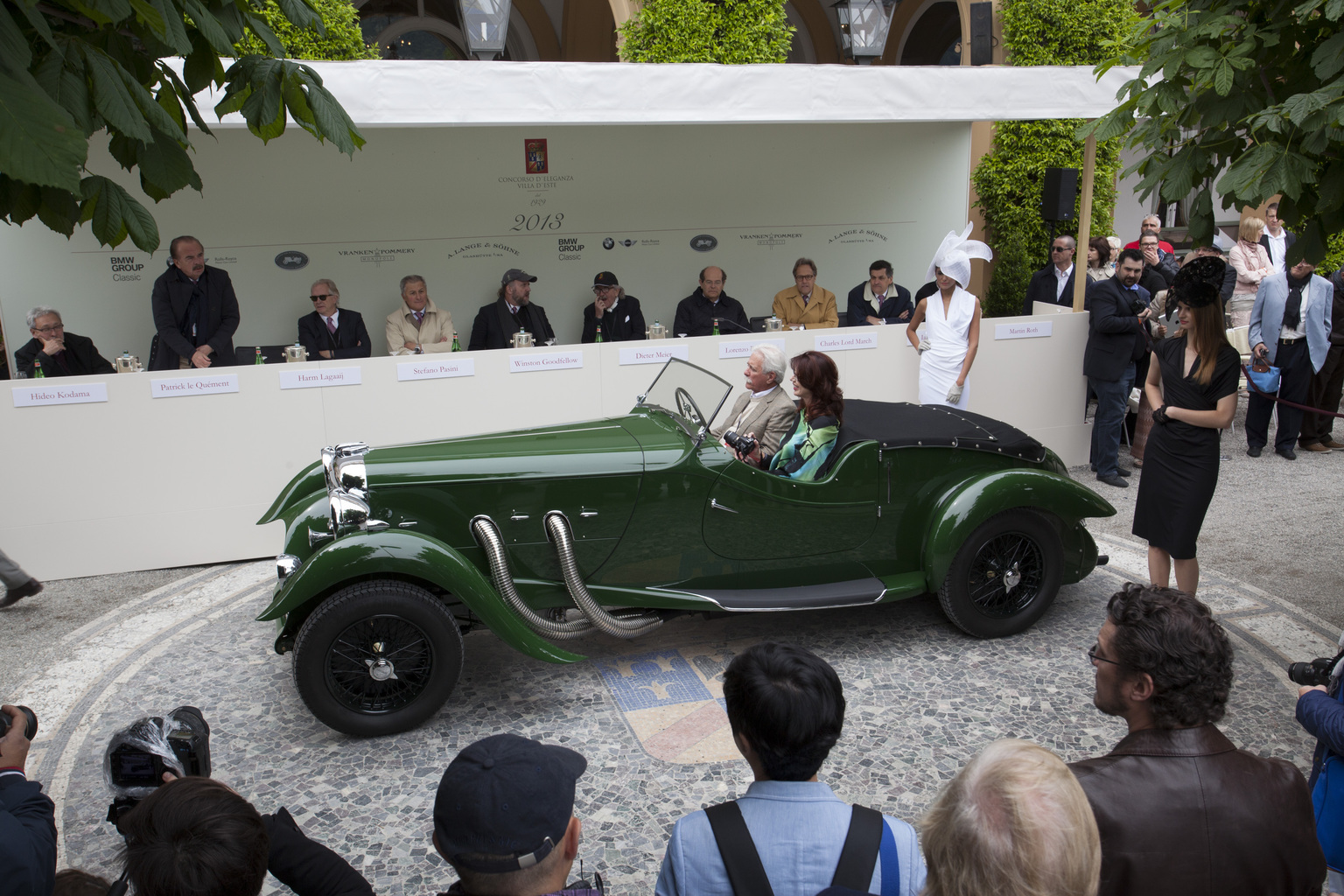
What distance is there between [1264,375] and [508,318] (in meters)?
6.38

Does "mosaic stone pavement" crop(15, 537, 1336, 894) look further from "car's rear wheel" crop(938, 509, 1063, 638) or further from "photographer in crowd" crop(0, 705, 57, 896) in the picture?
"photographer in crowd" crop(0, 705, 57, 896)

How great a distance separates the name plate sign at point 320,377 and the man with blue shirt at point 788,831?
501 cm

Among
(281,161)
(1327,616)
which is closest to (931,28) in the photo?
(281,161)

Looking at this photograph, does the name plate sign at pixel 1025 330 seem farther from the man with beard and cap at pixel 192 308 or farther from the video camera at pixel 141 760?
the video camera at pixel 141 760

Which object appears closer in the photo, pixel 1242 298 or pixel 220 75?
pixel 220 75

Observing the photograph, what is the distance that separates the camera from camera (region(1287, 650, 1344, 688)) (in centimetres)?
257

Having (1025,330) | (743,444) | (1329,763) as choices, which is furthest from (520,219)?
(1329,763)

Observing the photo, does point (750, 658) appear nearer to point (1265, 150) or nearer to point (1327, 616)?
point (1265, 150)

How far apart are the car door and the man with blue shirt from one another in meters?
2.47

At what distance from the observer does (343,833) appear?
10.8ft

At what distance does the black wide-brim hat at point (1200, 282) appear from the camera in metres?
4.21

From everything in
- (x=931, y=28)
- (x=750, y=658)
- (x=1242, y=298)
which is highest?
(x=931, y=28)

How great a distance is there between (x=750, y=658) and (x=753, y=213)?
8.64 metres

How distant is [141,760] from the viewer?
2.23 metres
